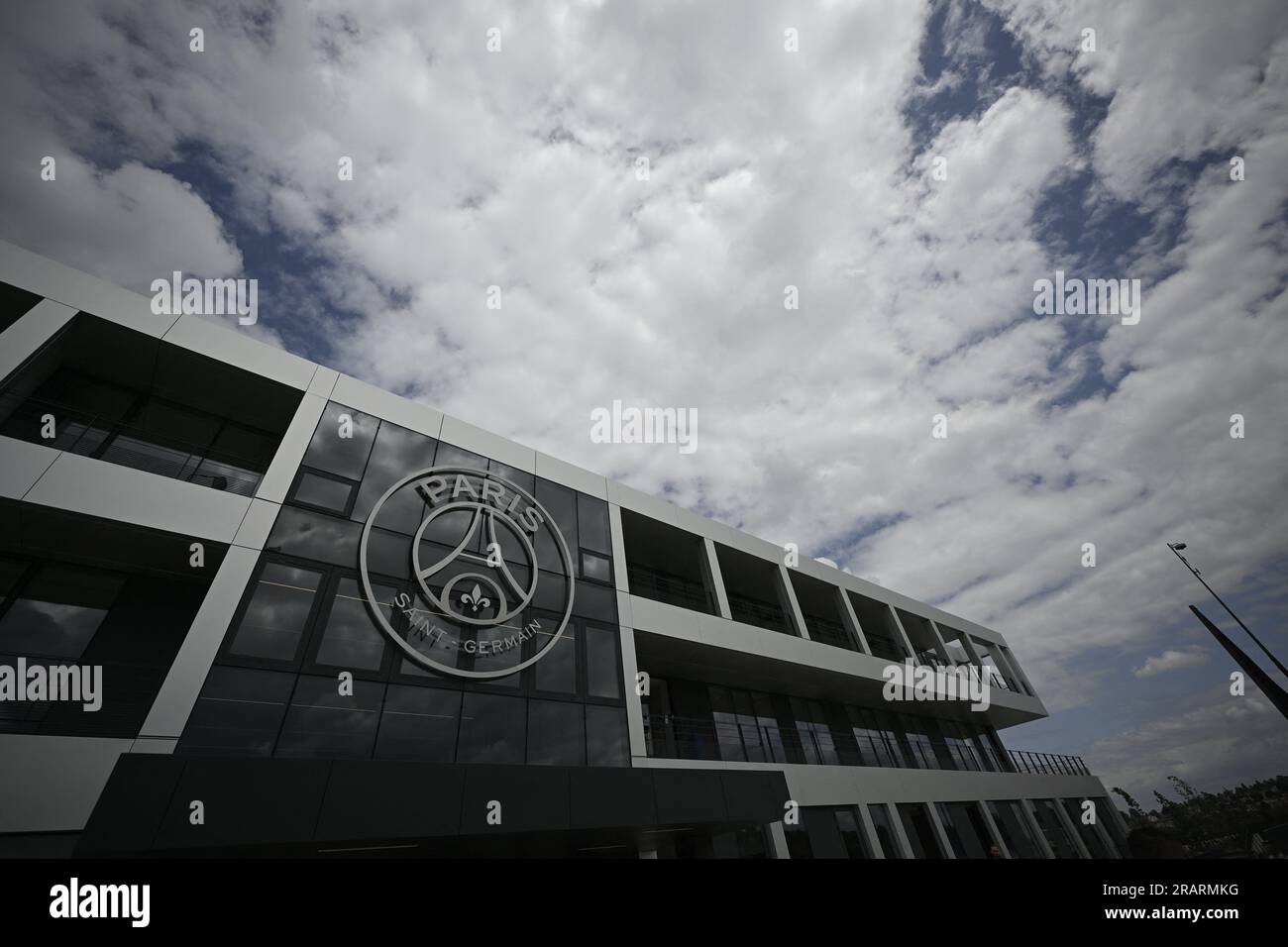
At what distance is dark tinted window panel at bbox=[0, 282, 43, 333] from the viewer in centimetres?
1027

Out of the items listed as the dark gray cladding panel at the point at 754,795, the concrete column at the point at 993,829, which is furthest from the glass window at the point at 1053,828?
the dark gray cladding panel at the point at 754,795

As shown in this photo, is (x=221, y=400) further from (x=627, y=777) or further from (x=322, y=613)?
(x=627, y=777)

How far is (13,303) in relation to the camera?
10.5 m

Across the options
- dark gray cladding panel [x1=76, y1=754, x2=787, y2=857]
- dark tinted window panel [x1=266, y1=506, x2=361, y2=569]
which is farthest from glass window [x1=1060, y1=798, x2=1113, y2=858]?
dark tinted window panel [x1=266, y1=506, x2=361, y2=569]

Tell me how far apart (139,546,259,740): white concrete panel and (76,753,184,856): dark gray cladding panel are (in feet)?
5.13

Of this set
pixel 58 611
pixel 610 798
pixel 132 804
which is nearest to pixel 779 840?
pixel 610 798

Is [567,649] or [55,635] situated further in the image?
[567,649]

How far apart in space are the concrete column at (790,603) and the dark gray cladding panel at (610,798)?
10.7 meters

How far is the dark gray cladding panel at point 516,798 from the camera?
8.50 m

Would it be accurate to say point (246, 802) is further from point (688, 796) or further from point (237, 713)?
point (688, 796)

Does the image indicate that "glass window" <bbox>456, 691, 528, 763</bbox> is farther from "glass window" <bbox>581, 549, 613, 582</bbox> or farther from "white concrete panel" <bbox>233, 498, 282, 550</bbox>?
"white concrete panel" <bbox>233, 498, 282, 550</bbox>
